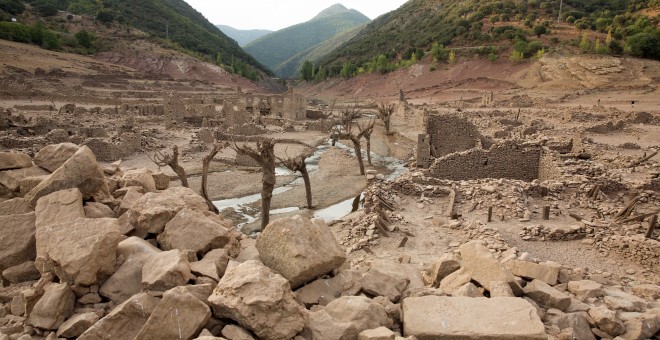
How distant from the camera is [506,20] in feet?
235

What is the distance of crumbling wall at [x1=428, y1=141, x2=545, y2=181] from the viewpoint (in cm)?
1475

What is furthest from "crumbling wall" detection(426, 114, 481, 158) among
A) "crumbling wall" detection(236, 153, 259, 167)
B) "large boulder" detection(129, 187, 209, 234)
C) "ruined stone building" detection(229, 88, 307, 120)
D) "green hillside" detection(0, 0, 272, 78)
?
"green hillside" detection(0, 0, 272, 78)

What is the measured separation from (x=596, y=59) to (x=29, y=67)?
227 feet

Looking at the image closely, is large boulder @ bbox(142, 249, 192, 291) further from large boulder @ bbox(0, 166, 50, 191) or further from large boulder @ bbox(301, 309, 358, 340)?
large boulder @ bbox(0, 166, 50, 191)

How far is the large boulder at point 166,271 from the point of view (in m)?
4.18

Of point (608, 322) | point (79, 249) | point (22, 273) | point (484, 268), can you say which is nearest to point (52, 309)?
point (79, 249)

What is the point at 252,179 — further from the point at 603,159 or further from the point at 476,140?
the point at 603,159

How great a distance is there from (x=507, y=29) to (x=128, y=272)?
7326cm

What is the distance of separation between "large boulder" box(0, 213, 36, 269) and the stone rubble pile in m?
0.01

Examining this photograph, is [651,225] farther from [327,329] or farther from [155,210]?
[155,210]

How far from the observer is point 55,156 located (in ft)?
22.4

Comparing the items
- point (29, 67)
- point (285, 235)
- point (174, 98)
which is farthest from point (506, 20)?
point (285, 235)

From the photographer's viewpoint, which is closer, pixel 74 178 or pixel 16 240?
pixel 16 240

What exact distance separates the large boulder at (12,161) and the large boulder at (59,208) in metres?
2.14
